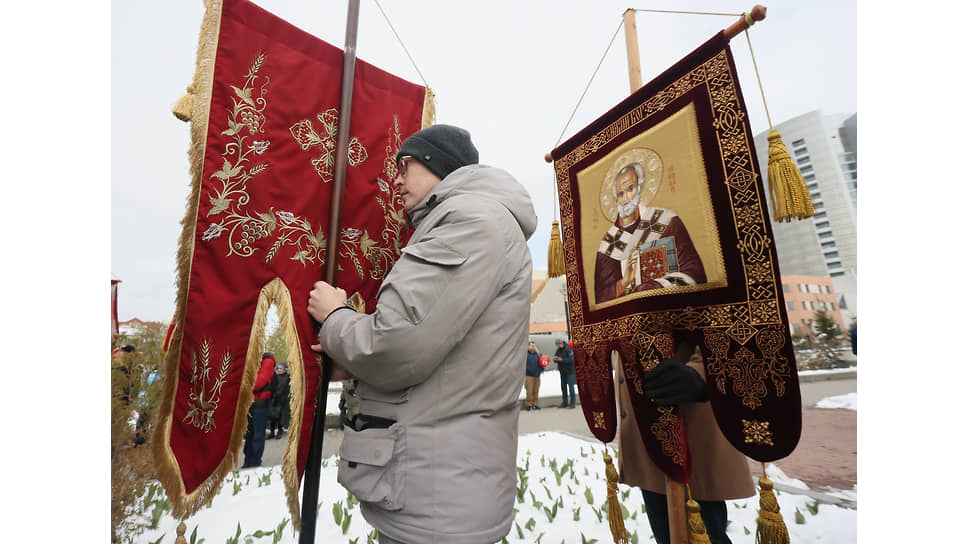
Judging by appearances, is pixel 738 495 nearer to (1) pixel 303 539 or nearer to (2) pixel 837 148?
(1) pixel 303 539

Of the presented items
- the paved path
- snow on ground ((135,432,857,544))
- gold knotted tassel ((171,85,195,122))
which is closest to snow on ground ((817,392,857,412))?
the paved path

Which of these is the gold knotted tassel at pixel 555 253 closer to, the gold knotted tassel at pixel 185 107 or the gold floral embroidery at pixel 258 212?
the gold floral embroidery at pixel 258 212

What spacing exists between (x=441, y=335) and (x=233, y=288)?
0.80m

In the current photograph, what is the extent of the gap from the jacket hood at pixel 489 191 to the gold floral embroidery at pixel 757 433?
103 centimetres

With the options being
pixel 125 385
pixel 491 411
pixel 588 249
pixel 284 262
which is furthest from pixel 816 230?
pixel 125 385

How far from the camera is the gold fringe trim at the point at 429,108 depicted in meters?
2.02

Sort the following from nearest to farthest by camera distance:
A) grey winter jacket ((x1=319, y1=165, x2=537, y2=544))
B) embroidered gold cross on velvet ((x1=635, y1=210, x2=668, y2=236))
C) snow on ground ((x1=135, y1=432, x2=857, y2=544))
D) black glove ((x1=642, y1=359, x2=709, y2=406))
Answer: grey winter jacket ((x1=319, y1=165, x2=537, y2=544))
black glove ((x1=642, y1=359, x2=709, y2=406))
embroidered gold cross on velvet ((x1=635, y1=210, x2=668, y2=236))
snow on ground ((x1=135, y1=432, x2=857, y2=544))

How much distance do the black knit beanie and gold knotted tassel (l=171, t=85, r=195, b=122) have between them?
0.69 metres

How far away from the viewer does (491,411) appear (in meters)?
1.10

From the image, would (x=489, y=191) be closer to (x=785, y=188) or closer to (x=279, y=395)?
(x=785, y=188)

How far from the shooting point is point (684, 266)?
5.19 ft

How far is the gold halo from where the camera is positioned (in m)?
1.75

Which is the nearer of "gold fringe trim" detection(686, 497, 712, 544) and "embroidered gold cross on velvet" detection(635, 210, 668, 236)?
"gold fringe trim" detection(686, 497, 712, 544)

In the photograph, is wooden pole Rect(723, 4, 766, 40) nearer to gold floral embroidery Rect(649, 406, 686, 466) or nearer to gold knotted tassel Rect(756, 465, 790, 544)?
gold floral embroidery Rect(649, 406, 686, 466)
